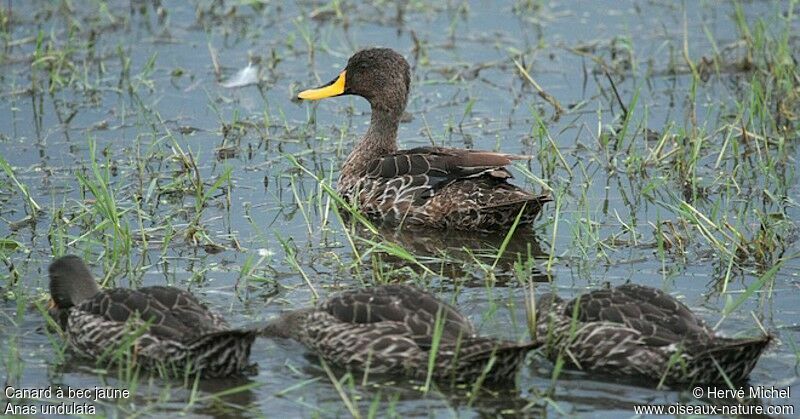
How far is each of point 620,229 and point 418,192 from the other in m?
1.56

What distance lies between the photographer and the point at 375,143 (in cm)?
1241

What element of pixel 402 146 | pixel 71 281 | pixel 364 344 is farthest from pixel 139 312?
pixel 402 146

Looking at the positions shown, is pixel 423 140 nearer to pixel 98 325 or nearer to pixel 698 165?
pixel 698 165

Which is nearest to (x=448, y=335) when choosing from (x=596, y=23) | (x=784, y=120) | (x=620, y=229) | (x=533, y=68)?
(x=620, y=229)

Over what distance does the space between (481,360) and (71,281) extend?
2.64 metres

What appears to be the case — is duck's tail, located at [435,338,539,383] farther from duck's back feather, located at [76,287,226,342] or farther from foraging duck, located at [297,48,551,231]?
foraging duck, located at [297,48,551,231]

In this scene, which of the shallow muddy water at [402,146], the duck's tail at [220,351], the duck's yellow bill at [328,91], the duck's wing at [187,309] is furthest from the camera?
the duck's yellow bill at [328,91]

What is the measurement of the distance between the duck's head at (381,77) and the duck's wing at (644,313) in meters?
4.34

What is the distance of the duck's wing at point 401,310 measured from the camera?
26.5ft

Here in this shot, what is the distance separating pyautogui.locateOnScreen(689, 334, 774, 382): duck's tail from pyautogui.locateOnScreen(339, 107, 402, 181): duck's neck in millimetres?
4793

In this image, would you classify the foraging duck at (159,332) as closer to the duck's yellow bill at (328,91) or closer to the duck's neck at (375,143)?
the duck's neck at (375,143)
